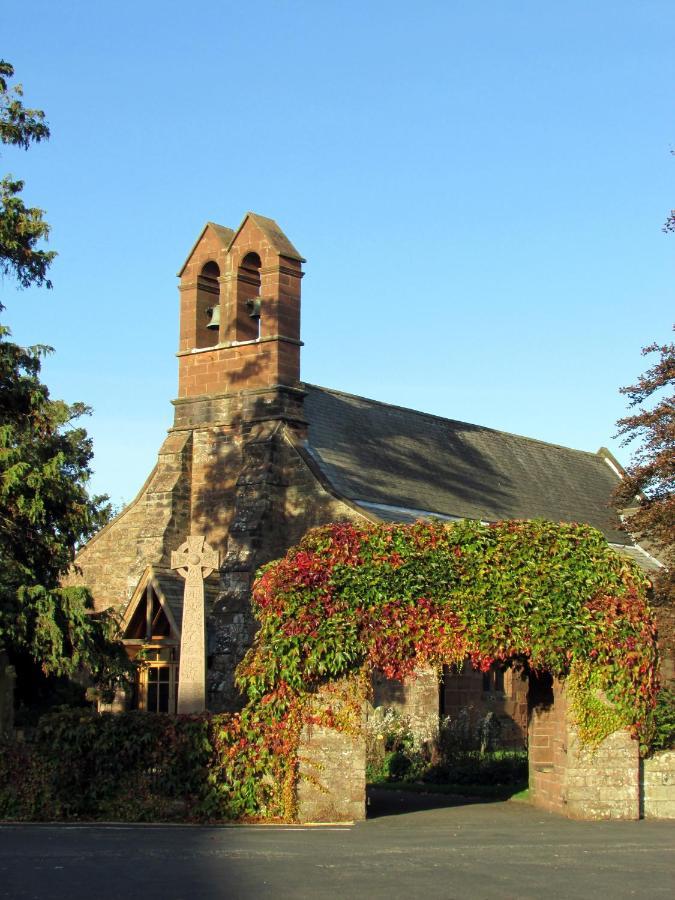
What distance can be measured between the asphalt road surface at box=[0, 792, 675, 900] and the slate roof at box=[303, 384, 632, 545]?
13.9 m

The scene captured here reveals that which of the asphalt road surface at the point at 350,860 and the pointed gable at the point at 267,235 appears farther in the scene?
the pointed gable at the point at 267,235

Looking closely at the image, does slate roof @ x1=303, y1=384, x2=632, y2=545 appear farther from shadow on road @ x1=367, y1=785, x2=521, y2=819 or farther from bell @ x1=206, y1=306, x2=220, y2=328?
shadow on road @ x1=367, y1=785, x2=521, y2=819

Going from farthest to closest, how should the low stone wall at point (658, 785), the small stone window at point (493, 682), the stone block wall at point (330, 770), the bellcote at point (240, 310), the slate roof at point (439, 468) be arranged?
the small stone window at point (493, 682) < the slate roof at point (439, 468) < the bellcote at point (240, 310) < the low stone wall at point (658, 785) < the stone block wall at point (330, 770)

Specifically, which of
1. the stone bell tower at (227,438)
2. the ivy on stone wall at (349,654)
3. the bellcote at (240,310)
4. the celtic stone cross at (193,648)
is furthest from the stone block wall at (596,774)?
the bellcote at (240,310)

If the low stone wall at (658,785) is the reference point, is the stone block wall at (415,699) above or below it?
above

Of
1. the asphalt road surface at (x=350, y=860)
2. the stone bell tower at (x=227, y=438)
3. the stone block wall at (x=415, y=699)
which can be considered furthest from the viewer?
the stone bell tower at (x=227, y=438)

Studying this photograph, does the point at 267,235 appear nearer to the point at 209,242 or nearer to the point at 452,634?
the point at 209,242

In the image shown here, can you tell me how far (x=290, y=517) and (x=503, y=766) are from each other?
352 inches

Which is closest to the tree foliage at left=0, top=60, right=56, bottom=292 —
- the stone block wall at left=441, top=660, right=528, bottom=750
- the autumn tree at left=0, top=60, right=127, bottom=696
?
the autumn tree at left=0, top=60, right=127, bottom=696

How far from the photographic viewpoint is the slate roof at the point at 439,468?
3164 centimetres

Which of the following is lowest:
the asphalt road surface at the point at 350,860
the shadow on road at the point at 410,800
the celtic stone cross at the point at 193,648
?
the shadow on road at the point at 410,800

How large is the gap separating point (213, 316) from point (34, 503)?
39.3 feet

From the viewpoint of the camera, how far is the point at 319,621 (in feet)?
54.0

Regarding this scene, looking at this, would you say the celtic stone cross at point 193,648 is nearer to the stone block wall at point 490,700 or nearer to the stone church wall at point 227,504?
the stone church wall at point 227,504
